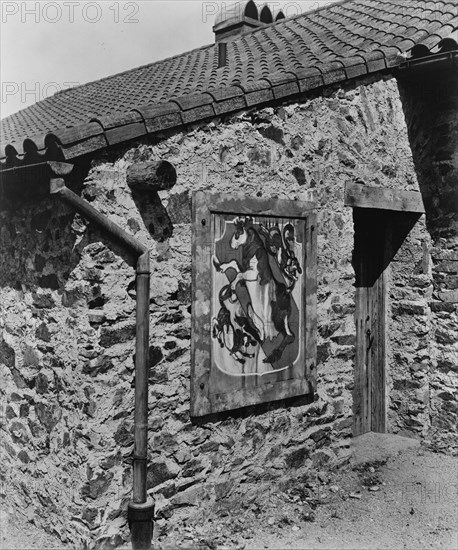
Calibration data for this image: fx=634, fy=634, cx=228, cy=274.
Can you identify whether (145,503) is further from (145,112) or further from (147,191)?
(145,112)

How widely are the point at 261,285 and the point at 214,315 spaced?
19.8 inches

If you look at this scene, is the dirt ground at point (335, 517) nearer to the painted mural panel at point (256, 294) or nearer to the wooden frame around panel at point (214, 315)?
the wooden frame around panel at point (214, 315)

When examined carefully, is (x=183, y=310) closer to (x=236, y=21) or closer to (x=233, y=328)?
(x=233, y=328)

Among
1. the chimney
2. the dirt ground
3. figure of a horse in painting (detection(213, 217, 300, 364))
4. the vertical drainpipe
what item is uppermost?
the chimney

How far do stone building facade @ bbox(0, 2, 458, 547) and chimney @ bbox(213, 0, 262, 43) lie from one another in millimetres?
4592

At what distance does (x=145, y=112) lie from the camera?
410cm

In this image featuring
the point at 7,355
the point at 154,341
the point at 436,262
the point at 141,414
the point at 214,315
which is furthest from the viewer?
the point at 436,262

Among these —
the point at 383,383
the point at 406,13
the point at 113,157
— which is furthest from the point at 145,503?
the point at 406,13

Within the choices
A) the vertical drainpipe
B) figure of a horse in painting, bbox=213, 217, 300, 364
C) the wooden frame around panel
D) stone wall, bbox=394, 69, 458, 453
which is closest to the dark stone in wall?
the vertical drainpipe

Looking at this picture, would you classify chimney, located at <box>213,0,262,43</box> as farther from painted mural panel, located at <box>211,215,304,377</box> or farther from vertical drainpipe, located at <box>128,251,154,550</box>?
vertical drainpipe, located at <box>128,251,154,550</box>

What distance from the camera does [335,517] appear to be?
4777 millimetres

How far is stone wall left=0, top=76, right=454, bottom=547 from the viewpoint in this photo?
13.2ft

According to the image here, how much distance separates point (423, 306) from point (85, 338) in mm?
3635

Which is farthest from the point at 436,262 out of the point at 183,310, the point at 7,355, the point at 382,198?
the point at 7,355
